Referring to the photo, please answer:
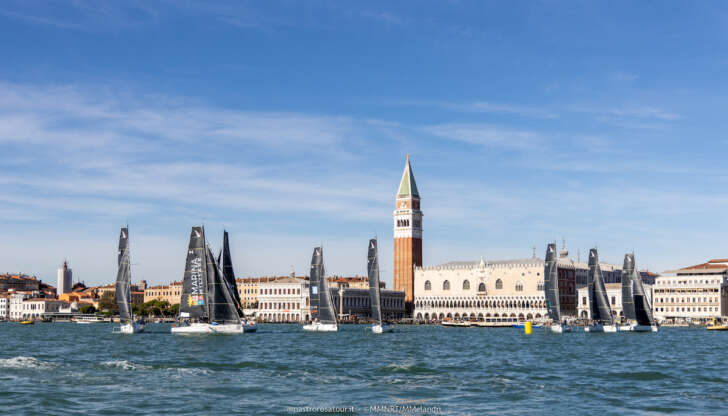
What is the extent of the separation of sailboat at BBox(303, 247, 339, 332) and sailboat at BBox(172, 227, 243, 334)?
1457cm

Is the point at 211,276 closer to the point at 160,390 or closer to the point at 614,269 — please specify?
the point at 160,390

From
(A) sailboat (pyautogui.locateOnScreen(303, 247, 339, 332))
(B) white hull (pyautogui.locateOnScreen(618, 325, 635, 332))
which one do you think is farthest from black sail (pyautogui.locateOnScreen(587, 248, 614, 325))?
(A) sailboat (pyautogui.locateOnScreen(303, 247, 339, 332))

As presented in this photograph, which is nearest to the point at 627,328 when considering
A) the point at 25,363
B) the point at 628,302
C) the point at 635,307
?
the point at 635,307

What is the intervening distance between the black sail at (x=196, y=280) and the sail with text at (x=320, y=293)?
1536 cm

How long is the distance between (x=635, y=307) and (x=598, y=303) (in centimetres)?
467

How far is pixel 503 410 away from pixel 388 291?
140 metres

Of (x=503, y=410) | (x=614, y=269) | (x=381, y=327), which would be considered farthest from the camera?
(x=614, y=269)

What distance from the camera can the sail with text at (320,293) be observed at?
288 ft

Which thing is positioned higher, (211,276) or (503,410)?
(211,276)

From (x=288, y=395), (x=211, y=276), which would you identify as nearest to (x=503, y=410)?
(x=288, y=395)

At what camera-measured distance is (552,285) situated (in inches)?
3912

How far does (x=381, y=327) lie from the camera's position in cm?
8931

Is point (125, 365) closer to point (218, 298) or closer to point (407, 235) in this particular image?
point (218, 298)

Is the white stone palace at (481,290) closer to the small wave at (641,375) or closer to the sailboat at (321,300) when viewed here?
the sailboat at (321,300)
